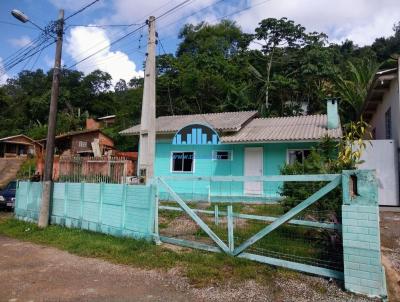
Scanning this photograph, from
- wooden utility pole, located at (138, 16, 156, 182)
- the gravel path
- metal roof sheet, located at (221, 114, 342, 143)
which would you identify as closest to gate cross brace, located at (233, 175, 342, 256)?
the gravel path

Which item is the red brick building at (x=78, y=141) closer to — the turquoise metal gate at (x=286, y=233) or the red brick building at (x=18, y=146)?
the red brick building at (x=18, y=146)

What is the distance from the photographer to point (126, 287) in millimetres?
5203

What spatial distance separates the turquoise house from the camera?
14.1 meters

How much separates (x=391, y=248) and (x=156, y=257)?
470 cm

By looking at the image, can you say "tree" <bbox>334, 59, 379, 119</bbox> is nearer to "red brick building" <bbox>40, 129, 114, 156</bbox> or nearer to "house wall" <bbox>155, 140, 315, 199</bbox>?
"house wall" <bbox>155, 140, 315, 199</bbox>

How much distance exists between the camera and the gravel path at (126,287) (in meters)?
4.71

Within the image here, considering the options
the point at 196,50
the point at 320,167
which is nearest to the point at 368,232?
the point at 320,167

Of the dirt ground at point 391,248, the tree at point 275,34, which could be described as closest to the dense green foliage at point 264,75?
the tree at point 275,34

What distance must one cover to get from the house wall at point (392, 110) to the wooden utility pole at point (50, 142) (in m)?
11.9

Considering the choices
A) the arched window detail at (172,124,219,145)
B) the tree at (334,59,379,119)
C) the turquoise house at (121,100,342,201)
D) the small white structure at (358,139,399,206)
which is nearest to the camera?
the small white structure at (358,139,399,206)

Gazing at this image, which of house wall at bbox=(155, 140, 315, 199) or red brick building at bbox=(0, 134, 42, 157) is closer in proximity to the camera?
house wall at bbox=(155, 140, 315, 199)

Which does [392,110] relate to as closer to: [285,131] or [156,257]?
[285,131]

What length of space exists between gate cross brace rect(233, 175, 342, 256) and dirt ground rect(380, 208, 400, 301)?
153cm

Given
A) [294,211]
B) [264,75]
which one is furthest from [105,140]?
[294,211]
